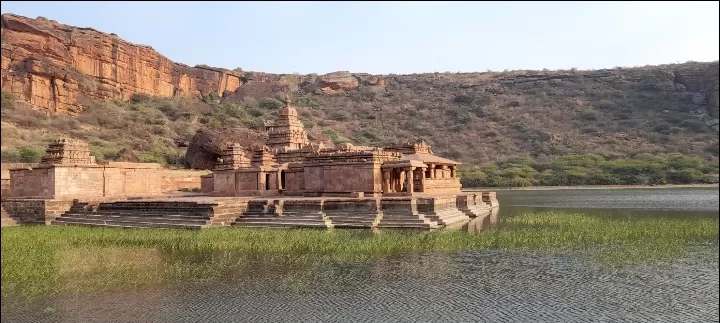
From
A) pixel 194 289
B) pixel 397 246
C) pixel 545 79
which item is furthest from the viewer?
pixel 545 79

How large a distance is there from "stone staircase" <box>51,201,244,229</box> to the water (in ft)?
28.8

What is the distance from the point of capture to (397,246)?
1505cm

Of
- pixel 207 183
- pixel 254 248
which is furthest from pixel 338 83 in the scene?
pixel 254 248

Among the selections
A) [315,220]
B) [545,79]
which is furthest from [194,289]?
[545,79]

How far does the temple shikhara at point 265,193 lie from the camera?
20625 millimetres

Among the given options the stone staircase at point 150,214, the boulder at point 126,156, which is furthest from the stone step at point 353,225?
the boulder at point 126,156

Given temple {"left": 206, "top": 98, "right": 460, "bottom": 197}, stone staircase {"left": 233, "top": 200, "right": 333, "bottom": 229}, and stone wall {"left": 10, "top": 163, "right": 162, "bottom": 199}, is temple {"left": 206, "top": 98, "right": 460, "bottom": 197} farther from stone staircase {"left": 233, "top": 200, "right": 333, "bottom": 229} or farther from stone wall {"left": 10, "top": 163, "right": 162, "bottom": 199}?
stone wall {"left": 10, "top": 163, "right": 162, "bottom": 199}

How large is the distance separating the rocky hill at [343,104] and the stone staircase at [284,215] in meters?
24.8

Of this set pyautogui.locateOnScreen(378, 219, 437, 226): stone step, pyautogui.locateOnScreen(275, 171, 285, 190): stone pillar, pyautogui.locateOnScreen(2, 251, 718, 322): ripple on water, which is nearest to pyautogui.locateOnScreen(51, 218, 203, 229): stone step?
pyautogui.locateOnScreen(378, 219, 437, 226): stone step

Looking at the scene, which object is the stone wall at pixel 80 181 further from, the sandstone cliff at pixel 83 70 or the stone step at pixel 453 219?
the sandstone cliff at pixel 83 70

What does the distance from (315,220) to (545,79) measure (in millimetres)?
80006

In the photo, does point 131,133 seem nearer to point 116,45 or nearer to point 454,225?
point 116,45

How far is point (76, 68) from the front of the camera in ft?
206

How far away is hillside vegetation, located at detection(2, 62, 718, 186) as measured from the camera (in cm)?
4953
